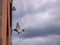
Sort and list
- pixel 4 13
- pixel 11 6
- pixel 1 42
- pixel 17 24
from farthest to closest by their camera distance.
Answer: pixel 11 6, pixel 17 24, pixel 4 13, pixel 1 42

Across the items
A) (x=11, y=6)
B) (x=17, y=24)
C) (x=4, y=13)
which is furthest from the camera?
(x=11, y=6)

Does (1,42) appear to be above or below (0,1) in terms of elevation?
below

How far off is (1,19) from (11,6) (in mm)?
4243

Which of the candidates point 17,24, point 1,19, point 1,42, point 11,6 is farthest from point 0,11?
point 11,6

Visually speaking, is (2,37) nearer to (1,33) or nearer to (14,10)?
(1,33)

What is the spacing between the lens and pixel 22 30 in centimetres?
1842

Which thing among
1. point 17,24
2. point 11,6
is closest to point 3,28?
point 17,24

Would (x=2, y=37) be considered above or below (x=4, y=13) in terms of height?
below

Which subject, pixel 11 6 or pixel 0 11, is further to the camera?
pixel 11 6

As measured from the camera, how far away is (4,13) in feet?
53.5

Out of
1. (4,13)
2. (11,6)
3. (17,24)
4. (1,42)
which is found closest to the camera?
(1,42)

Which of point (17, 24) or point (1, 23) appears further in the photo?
point (17, 24)

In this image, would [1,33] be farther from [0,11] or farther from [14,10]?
[14,10]

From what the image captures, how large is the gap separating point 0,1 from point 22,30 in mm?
3280
